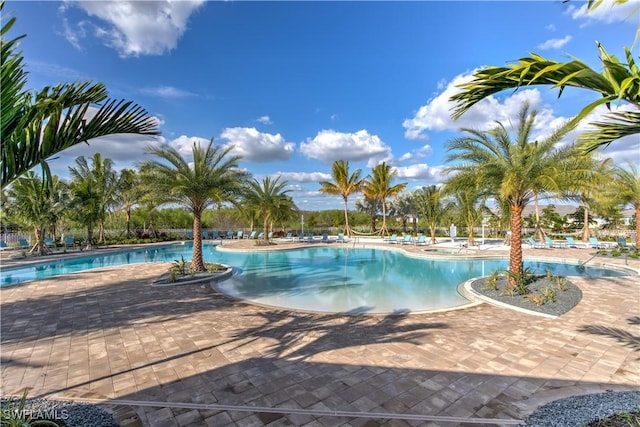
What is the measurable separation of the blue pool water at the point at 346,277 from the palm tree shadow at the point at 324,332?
1.02 m

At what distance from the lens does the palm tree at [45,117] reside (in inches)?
86.9

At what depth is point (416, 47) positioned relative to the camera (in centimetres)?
1360

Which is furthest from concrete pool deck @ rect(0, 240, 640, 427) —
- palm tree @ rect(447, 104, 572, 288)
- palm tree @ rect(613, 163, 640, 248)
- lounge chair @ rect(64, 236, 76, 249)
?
lounge chair @ rect(64, 236, 76, 249)

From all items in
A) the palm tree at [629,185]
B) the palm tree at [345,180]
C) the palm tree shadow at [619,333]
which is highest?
the palm tree at [345,180]

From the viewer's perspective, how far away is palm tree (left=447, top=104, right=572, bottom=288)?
313 inches

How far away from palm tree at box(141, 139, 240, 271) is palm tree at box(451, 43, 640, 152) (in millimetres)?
10559

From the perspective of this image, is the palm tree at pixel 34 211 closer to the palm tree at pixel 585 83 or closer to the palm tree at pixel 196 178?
the palm tree at pixel 196 178

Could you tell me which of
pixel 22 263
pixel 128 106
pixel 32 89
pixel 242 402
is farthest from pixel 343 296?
pixel 22 263

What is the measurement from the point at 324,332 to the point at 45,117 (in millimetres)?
5095

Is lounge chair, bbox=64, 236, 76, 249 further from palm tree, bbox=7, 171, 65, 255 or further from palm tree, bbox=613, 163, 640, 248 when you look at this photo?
palm tree, bbox=613, 163, 640, 248

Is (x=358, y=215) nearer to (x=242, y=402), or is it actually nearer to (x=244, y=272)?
(x=244, y=272)

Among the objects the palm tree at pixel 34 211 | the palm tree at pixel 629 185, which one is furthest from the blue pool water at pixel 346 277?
the palm tree at pixel 629 185

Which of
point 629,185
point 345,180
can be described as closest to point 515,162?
point 629,185

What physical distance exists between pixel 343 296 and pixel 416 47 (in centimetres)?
1193
